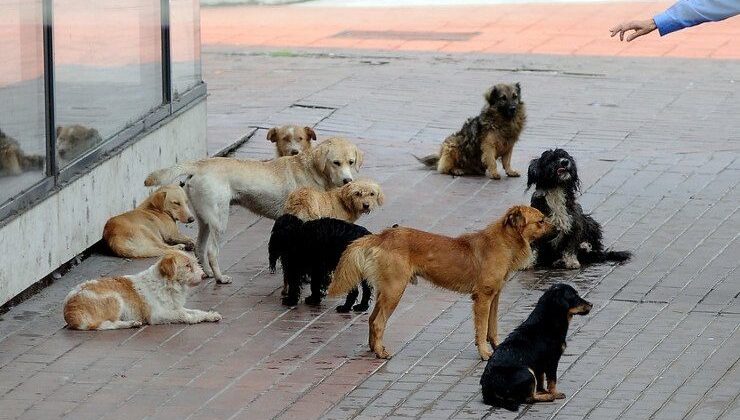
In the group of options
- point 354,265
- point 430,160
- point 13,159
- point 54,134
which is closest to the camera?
point 354,265

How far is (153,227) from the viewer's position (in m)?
11.4

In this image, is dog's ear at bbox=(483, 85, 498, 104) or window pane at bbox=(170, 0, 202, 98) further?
dog's ear at bbox=(483, 85, 498, 104)

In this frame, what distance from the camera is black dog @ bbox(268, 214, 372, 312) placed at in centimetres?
974

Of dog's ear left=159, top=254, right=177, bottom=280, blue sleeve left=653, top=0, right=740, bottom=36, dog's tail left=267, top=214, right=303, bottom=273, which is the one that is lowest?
dog's ear left=159, top=254, right=177, bottom=280

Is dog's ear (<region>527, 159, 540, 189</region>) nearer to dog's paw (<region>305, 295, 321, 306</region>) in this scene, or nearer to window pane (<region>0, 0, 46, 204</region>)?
dog's paw (<region>305, 295, 321, 306</region>)

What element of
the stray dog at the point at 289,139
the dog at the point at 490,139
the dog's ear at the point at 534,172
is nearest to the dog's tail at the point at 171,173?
A: the stray dog at the point at 289,139

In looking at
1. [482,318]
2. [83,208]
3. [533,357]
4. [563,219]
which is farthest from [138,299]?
[563,219]

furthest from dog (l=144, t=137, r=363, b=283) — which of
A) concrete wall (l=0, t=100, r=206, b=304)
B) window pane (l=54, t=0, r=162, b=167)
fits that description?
window pane (l=54, t=0, r=162, b=167)

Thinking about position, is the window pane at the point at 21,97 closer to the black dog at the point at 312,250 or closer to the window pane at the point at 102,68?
the window pane at the point at 102,68

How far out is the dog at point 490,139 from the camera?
537 inches

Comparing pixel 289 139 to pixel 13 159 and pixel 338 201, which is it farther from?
pixel 13 159

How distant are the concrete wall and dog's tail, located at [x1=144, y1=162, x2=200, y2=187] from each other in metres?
0.67

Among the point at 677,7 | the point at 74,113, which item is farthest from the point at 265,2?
the point at 677,7

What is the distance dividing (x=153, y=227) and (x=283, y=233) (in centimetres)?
184
